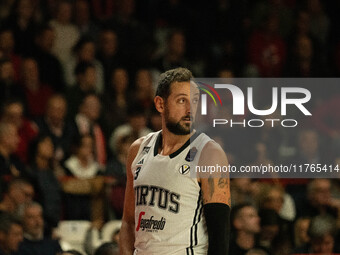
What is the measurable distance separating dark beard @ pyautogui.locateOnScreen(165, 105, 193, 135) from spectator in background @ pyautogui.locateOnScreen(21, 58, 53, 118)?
4301 mm

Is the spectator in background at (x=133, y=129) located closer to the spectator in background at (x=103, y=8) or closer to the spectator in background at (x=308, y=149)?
the spectator in background at (x=308, y=149)

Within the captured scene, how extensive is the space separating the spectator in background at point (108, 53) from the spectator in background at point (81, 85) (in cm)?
34

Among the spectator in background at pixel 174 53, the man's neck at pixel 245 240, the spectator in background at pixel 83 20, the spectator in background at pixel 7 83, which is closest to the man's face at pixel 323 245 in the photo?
the man's neck at pixel 245 240

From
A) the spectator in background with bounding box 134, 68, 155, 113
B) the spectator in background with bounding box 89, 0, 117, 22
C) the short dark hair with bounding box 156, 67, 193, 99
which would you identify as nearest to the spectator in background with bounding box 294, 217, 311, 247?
the spectator in background with bounding box 134, 68, 155, 113

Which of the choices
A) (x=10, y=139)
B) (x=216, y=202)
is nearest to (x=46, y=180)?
(x=10, y=139)

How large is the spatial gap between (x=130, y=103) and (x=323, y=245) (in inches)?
115

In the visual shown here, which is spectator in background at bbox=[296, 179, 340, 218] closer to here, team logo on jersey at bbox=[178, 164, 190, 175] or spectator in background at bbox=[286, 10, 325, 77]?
spectator in background at bbox=[286, 10, 325, 77]

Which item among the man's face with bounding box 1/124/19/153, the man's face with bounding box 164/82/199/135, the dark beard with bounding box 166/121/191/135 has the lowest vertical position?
the dark beard with bounding box 166/121/191/135

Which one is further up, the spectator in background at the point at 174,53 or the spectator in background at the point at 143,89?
the spectator in background at the point at 174,53

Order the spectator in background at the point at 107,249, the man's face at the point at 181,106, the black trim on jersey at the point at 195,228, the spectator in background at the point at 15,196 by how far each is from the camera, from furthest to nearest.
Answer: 1. the spectator in background at the point at 15,196
2. the spectator in background at the point at 107,249
3. the man's face at the point at 181,106
4. the black trim on jersey at the point at 195,228

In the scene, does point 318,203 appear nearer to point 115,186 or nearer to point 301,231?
point 301,231

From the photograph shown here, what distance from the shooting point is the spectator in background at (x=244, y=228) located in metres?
5.64

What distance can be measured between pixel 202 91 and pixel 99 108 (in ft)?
7.47

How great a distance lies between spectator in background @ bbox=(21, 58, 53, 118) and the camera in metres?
7.61
